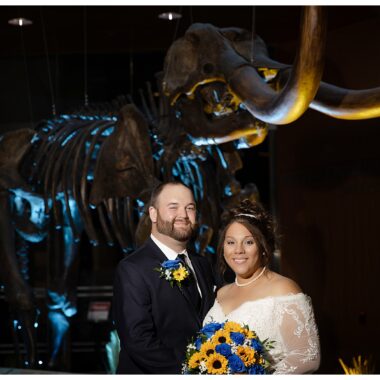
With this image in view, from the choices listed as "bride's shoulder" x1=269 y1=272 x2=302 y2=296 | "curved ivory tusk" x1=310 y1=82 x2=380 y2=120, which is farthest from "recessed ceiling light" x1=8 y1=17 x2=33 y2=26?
"bride's shoulder" x1=269 y1=272 x2=302 y2=296

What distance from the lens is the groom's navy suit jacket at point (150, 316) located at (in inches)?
141

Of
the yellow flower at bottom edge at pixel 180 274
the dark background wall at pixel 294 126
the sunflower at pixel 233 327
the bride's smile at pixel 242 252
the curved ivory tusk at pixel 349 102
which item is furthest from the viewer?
the dark background wall at pixel 294 126

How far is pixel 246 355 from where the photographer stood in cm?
312

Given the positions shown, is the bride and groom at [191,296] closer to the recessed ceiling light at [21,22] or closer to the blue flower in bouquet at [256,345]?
the blue flower in bouquet at [256,345]

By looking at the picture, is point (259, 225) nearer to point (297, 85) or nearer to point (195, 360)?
point (195, 360)

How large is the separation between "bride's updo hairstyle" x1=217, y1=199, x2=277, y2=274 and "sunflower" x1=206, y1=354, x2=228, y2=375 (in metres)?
0.56

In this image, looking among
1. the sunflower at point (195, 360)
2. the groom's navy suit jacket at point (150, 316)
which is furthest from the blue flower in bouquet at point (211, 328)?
the groom's navy suit jacket at point (150, 316)

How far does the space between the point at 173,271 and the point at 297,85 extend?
116 cm

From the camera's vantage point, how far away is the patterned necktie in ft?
12.8

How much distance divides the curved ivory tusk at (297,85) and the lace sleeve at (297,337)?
122 centimetres

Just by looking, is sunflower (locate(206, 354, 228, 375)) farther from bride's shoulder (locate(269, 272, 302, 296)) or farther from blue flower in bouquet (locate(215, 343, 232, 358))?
bride's shoulder (locate(269, 272, 302, 296))

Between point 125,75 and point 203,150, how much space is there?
367cm

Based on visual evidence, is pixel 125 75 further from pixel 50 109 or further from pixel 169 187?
pixel 169 187

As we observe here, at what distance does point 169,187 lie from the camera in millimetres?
3836
